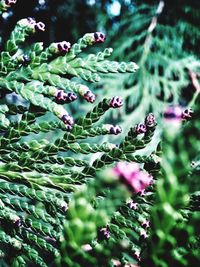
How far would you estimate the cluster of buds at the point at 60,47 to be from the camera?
4.16 feet

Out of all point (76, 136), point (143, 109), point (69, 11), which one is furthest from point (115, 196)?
point (69, 11)

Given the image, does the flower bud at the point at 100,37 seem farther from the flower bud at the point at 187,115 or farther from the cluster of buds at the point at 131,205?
the cluster of buds at the point at 131,205

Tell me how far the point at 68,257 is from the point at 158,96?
3003mm

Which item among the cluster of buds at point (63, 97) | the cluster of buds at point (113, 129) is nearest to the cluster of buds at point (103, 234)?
the cluster of buds at point (113, 129)

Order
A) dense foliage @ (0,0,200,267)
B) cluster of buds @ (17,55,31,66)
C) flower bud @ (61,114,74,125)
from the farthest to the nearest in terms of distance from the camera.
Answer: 1. cluster of buds @ (17,55,31,66)
2. flower bud @ (61,114,74,125)
3. dense foliage @ (0,0,200,267)

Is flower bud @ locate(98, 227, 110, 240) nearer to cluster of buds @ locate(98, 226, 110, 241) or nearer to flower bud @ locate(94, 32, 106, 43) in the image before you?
cluster of buds @ locate(98, 226, 110, 241)

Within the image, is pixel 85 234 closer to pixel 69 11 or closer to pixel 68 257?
pixel 68 257

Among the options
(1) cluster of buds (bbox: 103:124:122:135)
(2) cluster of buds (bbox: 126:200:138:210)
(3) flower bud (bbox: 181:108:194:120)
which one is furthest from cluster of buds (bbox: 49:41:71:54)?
(2) cluster of buds (bbox: 126:200:138:210)

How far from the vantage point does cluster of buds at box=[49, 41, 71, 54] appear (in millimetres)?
1269

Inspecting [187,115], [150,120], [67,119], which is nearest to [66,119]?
[67,119]

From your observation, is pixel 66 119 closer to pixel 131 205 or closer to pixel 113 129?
pixel 113 129

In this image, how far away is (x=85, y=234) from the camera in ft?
1.87

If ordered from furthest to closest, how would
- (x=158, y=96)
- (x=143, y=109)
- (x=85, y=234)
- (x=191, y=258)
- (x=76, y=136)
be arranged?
(x=158, y=96)
(x=143, y=109)
(x=76, y=136)
(x=191, y=258)
(x=85, y=234)

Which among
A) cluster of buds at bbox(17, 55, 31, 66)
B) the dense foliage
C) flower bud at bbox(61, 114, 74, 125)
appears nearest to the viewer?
the dense foliage
